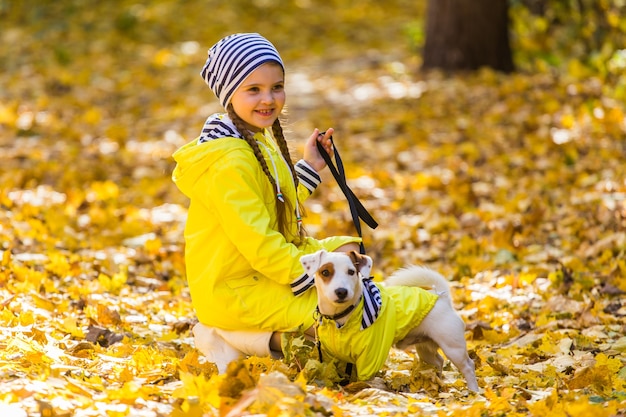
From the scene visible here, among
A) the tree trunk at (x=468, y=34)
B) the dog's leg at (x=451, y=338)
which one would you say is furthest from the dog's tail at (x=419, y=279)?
the tree trunk at (x=468, y=34)

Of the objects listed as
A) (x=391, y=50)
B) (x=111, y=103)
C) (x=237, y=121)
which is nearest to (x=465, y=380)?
(x=237, y=121)

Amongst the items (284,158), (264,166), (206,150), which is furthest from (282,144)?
(206,150)

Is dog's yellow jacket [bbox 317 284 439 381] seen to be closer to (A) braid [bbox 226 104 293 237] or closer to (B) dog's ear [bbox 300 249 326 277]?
(B) dog's ear [bbox 300 249 326 277]

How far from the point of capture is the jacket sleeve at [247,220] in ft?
10.7

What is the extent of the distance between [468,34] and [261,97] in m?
6.44

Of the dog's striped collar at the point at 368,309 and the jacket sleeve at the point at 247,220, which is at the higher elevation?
the jacket sleeve at the point at 247,220

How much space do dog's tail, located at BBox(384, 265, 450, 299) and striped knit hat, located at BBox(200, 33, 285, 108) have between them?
105 centimetres

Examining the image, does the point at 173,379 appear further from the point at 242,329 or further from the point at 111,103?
the point at 111,103

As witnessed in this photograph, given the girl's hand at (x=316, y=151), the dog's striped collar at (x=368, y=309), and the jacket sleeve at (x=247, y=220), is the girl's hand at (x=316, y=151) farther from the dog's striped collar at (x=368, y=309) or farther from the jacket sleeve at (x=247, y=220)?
the dog's striped collar at (x=368, y=309)

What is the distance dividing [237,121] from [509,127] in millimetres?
4966

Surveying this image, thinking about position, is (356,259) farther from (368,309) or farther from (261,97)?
(261,97)

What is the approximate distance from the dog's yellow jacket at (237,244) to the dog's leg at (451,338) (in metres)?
0.45

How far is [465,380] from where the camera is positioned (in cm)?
341

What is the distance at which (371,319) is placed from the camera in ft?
10.8
